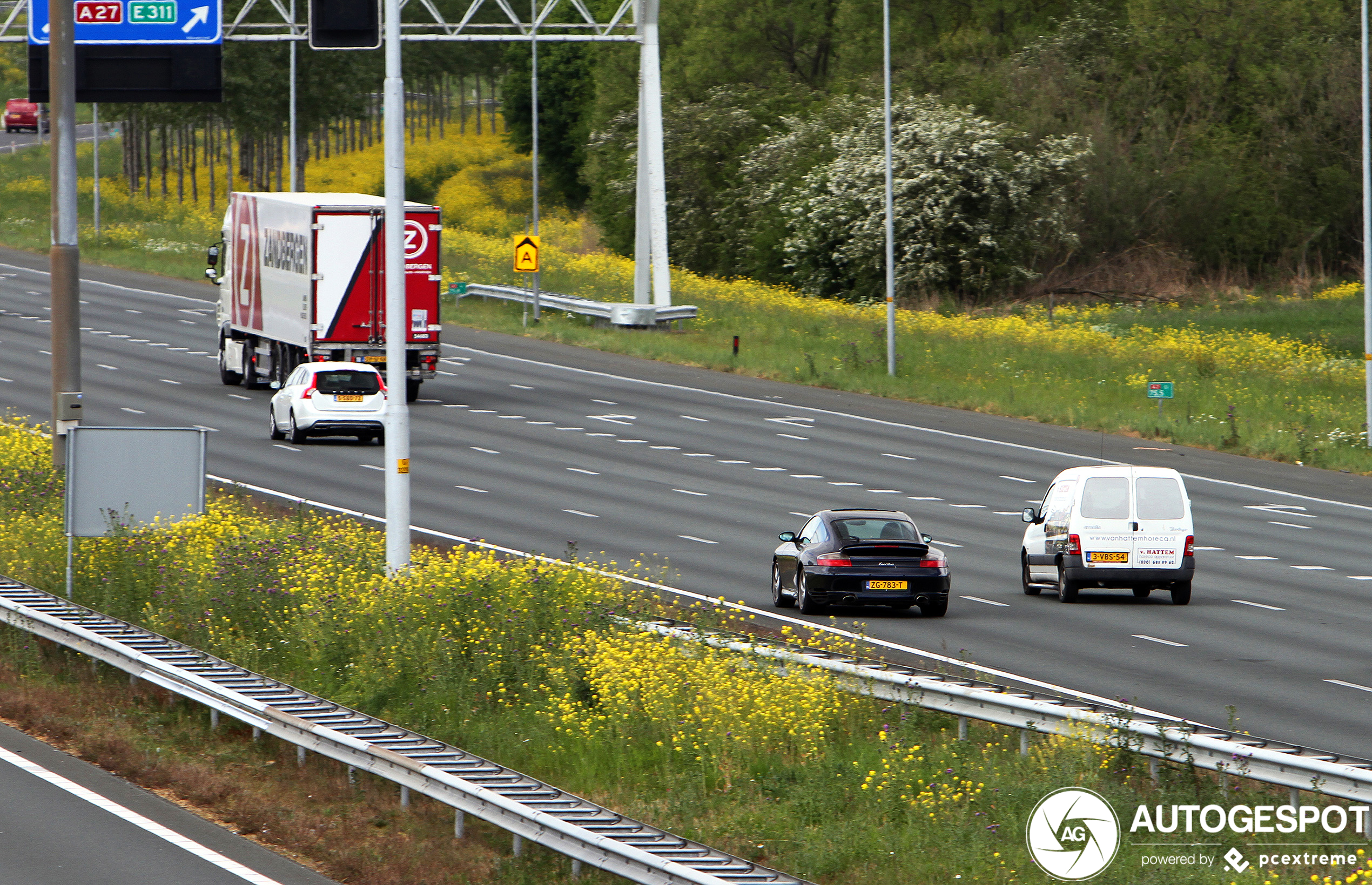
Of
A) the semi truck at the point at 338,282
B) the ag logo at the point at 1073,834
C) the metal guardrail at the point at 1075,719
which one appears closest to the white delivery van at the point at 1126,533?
the metal guardrail at the point at 1075,719

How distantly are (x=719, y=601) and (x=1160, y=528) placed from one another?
23.6ft

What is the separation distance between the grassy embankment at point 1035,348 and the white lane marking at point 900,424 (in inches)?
114

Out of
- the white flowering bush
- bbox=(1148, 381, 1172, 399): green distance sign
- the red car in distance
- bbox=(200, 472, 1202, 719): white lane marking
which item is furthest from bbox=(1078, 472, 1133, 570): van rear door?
the red car in distance

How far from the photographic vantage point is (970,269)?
62.2m

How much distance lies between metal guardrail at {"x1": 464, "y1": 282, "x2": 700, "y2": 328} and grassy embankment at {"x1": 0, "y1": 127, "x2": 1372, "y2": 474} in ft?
1.55

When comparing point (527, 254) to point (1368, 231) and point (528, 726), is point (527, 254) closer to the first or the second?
point (1368, 231)

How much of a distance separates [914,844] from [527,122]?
357 ft

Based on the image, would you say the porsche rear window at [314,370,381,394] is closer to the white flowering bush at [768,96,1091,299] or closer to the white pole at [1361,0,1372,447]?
the white pole at [1361,0,1372,447]

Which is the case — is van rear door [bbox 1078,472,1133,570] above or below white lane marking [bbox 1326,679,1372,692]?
above

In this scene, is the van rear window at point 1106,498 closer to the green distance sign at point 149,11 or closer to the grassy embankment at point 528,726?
the grassy embankment at point 528,726

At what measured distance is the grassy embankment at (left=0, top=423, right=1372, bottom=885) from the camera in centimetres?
1124

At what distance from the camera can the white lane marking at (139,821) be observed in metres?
11.0

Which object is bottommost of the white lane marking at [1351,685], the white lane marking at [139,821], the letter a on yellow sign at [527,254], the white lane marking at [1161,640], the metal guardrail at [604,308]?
the white lane marking at [1161,640]

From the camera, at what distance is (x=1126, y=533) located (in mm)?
22625
